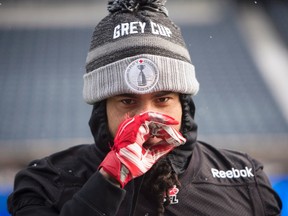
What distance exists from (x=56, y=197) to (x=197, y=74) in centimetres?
382

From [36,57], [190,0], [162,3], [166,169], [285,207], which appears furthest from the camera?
[190,0]

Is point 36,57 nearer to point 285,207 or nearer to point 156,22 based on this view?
point 285,207

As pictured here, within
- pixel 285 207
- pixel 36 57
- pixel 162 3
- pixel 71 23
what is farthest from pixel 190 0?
pixel 162 3

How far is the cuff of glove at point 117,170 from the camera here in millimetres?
923

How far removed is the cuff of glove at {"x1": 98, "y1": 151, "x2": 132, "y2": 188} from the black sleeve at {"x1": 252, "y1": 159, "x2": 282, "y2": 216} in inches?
15.0

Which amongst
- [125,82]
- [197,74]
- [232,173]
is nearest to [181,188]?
[232,173]

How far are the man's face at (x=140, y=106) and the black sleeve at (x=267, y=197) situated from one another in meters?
0.26

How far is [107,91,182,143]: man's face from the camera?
105cm

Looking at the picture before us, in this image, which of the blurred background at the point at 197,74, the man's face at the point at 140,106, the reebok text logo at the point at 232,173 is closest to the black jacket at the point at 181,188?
the reebok text logo at the point at 232,173

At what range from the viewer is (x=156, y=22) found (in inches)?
44.9

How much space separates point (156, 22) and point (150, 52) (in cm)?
10

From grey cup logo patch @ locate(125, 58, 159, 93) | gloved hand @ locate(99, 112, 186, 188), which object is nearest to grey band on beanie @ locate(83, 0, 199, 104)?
grey cup logo patch @ locate(125, 58, 159, 93)

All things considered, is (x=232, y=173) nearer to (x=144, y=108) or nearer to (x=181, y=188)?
(x=181, y=188)

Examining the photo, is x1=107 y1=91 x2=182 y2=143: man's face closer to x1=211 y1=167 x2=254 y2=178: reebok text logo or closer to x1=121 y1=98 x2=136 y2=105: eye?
x1=121 y1=98 x2=136 y2=105: eye
